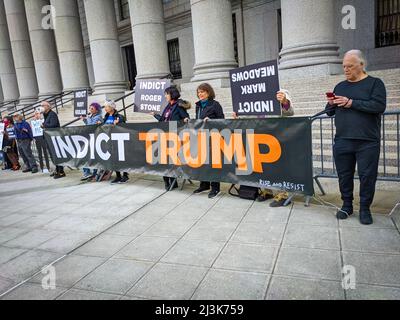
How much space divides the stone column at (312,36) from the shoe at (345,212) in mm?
5985

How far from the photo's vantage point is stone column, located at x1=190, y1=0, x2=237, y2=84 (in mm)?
11344

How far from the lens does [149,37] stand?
44.0 feet

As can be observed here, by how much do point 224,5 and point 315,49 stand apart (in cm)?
373

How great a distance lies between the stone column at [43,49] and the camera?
1891 centimetres

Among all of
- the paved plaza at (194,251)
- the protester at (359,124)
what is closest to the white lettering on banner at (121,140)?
the paved plaza at (194,251)

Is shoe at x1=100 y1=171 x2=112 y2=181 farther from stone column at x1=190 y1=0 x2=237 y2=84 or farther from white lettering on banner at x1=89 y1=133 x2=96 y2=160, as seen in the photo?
stone column at x1=190 y1=0 x2=237 y2=84

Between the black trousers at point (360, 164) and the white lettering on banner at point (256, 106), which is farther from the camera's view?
the white lettering on banner at point (256, 106)

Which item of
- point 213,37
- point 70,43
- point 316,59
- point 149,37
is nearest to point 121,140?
point 316,59

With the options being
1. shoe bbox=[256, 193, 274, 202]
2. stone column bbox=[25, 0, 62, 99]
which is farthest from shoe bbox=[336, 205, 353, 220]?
stone column bbox=[25, 0, 62, 99]

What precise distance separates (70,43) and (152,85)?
12233mm

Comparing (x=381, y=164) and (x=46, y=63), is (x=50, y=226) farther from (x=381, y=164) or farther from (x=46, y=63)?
(x=46, y=63)

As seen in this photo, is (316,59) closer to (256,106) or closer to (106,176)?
(256,106)

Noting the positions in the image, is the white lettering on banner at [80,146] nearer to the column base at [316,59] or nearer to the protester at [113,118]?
the protester at [113,118]

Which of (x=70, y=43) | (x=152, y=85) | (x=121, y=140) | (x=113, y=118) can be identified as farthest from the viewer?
(x=70, y=43)
